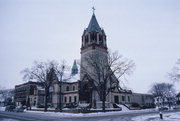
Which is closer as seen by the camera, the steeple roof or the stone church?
the stone church

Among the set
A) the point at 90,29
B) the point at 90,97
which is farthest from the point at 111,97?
the point at 90,29

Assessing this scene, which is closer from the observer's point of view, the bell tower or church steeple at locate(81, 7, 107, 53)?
the bell tower

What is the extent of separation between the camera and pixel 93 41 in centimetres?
5556

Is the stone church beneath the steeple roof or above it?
beneath

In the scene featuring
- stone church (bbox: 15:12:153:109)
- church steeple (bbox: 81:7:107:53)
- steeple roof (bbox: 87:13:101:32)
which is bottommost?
stone church (bbox: 15:12:153:109)

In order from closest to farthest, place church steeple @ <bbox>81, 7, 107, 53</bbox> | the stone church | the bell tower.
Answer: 1. the stone church
2. the bell tower
3. church steeple @ <bbox>81, 7, 107, 53</bbox>

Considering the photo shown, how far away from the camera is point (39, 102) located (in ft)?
226

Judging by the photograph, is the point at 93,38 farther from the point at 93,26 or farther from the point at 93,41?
the point at 93,26

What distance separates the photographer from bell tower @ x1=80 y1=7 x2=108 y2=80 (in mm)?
55522

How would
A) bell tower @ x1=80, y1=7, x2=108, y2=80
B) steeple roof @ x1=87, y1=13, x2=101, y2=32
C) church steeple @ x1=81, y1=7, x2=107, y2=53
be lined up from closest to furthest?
bell tower @ x1=80, y1=7, x2=108, y2=80 < church steeple @ x1=81, y1=7, x2=107, y2=53 < steeple roof @ x1=87, y1=13, x2=101, y2=32

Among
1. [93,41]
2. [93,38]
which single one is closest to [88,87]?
[93,41]

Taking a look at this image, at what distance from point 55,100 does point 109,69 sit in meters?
30.7

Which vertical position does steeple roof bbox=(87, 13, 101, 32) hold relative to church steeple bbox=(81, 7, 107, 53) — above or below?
above

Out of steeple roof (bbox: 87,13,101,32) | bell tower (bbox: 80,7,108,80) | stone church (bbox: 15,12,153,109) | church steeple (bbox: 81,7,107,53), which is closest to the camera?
stone church (bbox: 15,12,153,109)
